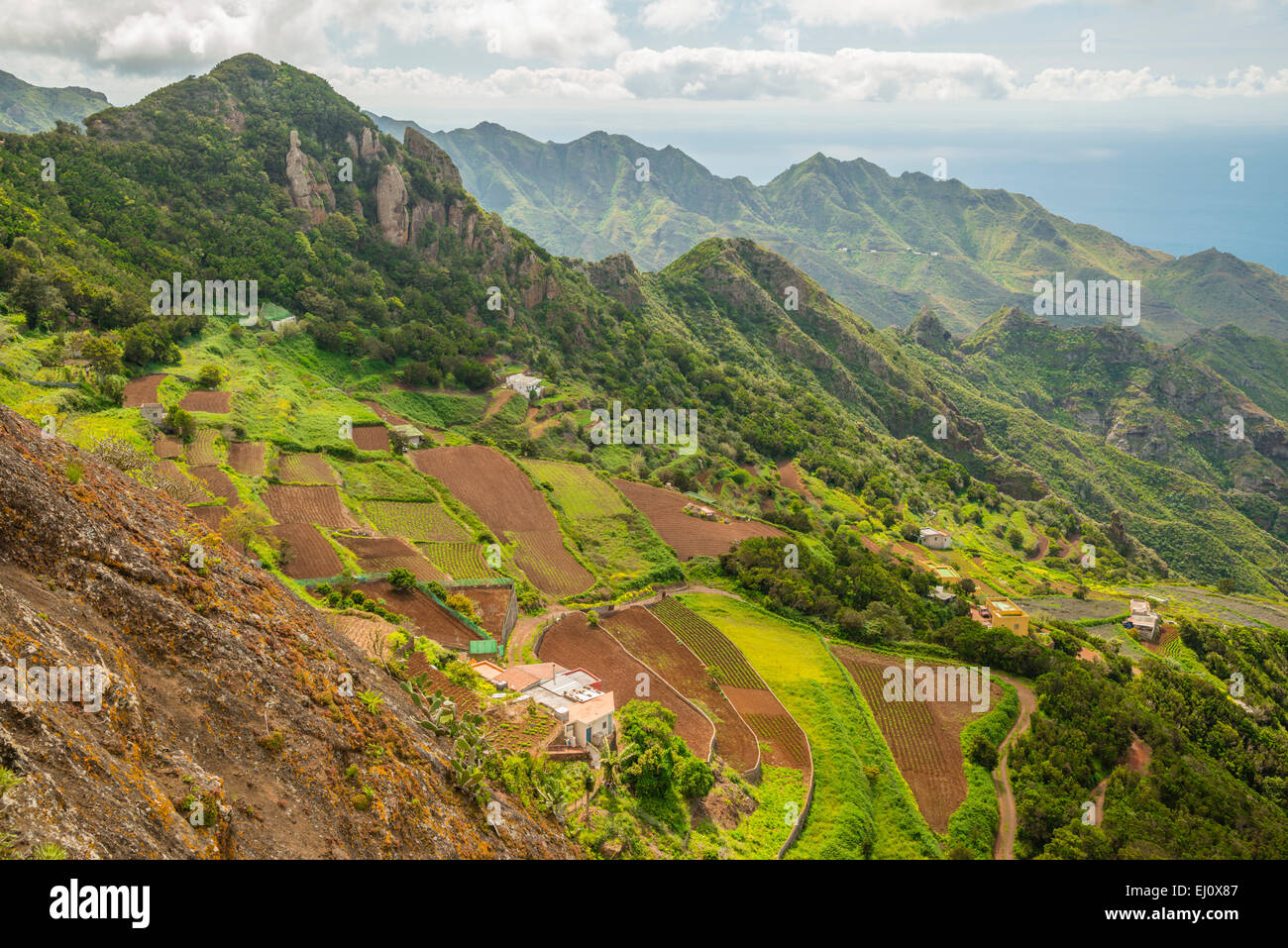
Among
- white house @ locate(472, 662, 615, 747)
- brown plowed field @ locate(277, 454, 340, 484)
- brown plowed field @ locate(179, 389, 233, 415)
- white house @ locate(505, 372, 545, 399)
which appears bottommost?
white house @ locate(472, 662, 615, 747)

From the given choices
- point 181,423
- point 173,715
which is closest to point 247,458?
point 181,423

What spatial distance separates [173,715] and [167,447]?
4665 centimetres

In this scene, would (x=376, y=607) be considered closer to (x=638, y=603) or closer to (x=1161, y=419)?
(x=638, y=603)

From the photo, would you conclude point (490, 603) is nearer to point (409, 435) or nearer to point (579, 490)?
point (579, 490)

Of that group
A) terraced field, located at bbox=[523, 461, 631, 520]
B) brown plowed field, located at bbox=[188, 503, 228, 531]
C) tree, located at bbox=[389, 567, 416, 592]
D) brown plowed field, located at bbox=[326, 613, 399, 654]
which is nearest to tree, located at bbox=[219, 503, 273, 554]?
brown plowed field, located at bbox=[188, 503, 228, 531]

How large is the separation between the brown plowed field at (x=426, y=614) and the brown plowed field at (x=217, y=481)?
12835 mm

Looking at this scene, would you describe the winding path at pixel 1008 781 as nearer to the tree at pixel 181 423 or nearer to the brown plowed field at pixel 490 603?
the brown plowed field at pixel 490 603

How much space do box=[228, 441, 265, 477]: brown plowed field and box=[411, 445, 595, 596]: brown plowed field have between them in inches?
524

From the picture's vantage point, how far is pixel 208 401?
5941 cm

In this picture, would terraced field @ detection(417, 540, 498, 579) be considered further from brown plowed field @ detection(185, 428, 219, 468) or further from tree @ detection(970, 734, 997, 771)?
tree @ detection(970, 734, 997, 771)

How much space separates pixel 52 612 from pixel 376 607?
2793cm

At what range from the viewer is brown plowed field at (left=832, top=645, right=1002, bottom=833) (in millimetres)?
40344

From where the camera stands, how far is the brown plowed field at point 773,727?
3975 cm
